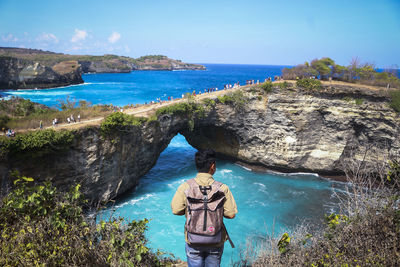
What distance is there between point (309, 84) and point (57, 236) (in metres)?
26.1

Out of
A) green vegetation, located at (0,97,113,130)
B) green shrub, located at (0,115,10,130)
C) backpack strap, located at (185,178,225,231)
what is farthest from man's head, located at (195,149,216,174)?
green shrub, located at (0,115,10,130)

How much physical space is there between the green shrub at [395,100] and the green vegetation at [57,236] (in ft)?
89.5

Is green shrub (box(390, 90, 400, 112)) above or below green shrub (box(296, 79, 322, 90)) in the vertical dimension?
below

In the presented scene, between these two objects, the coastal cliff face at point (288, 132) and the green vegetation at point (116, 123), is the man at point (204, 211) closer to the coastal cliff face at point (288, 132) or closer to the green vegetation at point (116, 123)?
the green vegetation at point (116, 123)

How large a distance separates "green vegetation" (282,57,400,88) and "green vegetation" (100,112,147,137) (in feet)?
66.1

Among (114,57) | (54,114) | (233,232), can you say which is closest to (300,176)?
(233,232)

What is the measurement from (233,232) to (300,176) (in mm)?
13505

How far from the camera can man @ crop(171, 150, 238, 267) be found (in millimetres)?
4086

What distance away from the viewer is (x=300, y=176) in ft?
89.7

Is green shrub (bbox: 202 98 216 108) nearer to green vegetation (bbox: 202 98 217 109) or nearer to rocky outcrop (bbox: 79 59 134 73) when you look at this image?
green vegetation (bbox: 202 98 217 109)

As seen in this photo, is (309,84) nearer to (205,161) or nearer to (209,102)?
(209,102)

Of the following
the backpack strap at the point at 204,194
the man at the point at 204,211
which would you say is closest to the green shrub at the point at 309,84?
the man at the point at 204,211

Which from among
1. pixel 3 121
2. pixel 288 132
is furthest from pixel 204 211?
pixel 288 132

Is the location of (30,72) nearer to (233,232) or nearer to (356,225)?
(233,232)
